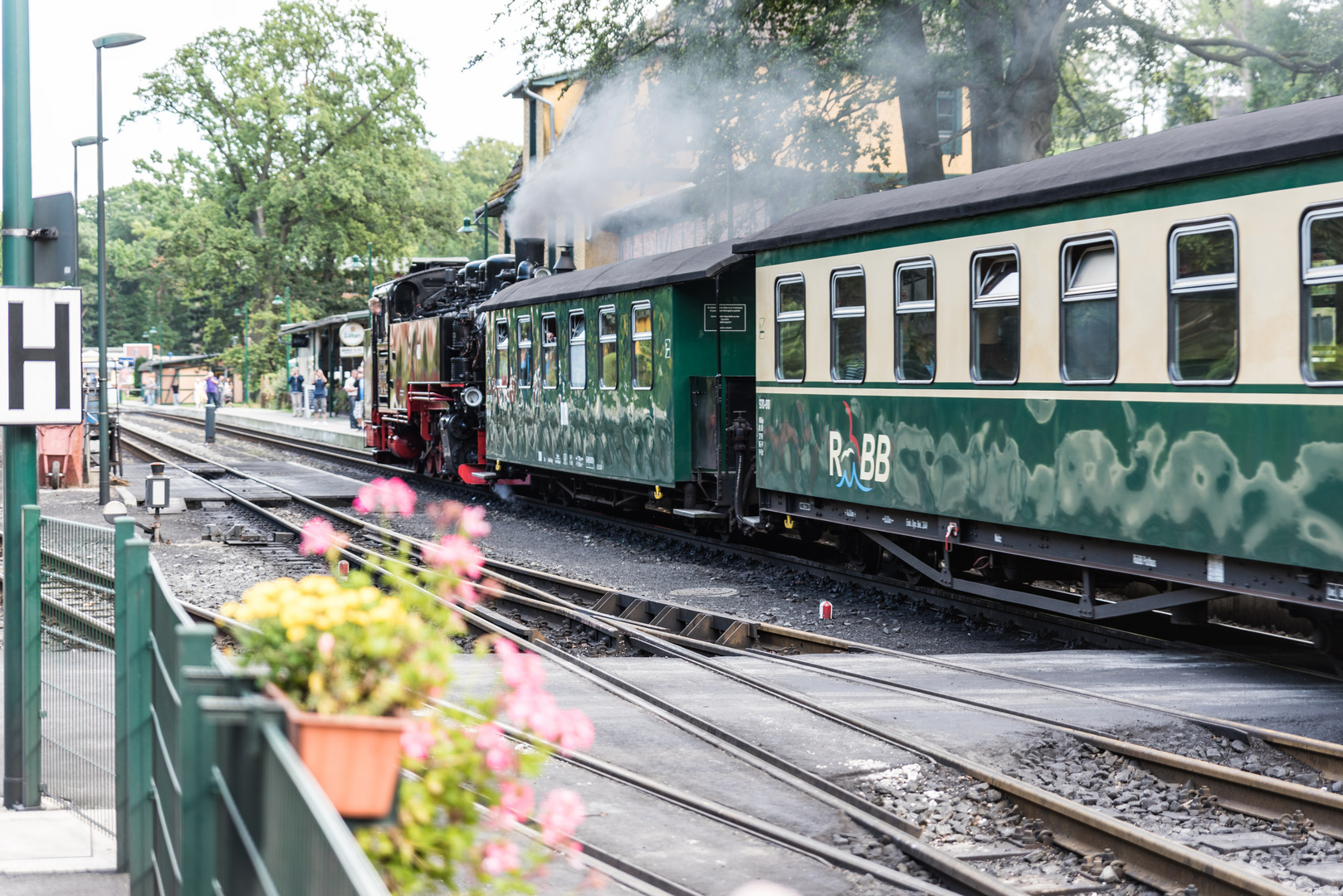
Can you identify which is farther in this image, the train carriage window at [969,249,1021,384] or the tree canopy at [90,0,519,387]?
the tree canopy at [90,0,519,387]

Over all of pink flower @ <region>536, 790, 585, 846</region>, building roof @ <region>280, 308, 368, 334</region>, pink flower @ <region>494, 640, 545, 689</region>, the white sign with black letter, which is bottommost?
pink flower @ <region>536, 790, 585, 846</region>

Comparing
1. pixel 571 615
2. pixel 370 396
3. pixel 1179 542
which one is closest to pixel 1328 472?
pixel 1179 542

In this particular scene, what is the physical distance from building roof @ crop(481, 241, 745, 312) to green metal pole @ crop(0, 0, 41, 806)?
8750mm

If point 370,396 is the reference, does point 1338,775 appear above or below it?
below

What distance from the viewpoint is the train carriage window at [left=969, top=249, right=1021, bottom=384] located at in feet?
32.2

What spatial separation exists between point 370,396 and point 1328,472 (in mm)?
25446

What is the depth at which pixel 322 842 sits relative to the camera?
1996mm

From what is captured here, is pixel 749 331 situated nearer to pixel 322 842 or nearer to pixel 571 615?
pixel 571 615

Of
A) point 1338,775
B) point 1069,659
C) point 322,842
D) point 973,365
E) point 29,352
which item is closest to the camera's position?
point 322,842

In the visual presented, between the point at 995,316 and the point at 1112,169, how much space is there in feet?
4.98

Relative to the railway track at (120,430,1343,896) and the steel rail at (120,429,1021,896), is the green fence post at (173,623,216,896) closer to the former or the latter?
the steel rail at (120,429,1021,896)

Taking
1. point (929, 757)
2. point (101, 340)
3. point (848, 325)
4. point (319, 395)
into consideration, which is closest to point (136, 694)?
point (929, 757)

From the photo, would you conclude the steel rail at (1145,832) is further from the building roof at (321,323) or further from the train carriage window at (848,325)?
the building roof at (321,323)

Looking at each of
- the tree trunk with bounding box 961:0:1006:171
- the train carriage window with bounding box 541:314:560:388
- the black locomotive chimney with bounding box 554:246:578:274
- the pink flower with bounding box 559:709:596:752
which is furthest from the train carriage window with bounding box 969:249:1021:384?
the black locomotive chimney with bounding box 554:246:578:274
